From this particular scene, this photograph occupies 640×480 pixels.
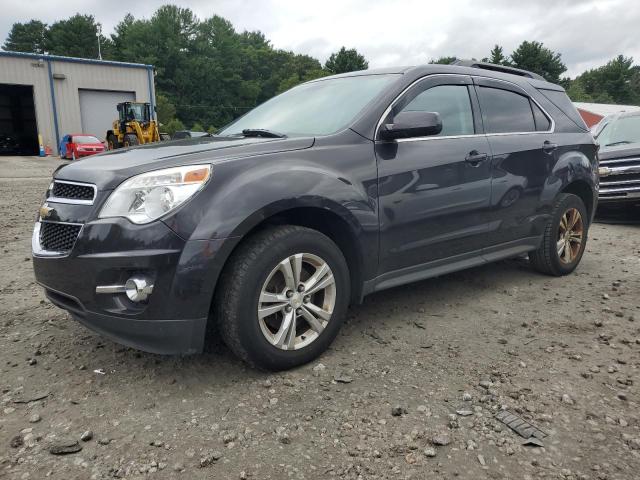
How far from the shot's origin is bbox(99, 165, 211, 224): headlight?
240 cm

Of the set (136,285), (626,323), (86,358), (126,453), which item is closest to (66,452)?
(126,453)

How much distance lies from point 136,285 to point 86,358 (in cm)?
90

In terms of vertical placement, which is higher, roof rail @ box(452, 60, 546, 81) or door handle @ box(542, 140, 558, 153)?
roof rail @ box(452, 60, 546, 81)

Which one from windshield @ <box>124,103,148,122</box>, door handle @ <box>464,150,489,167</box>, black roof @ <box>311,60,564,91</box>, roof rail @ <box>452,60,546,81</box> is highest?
windshield @ <box>124,103,148,122</box>

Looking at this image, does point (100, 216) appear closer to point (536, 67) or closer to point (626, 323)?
point (626, 323)

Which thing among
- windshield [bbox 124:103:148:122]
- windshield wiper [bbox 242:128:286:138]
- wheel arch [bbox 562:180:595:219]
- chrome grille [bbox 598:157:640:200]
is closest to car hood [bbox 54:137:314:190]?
windshield wiper [bbox 242:128:286:138]

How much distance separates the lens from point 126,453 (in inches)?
82.5

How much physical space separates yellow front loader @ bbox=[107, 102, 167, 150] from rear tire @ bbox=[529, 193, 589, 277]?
22714 mm

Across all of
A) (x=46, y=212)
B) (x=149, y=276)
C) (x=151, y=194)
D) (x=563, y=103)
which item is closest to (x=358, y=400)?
(x=149, y=276)

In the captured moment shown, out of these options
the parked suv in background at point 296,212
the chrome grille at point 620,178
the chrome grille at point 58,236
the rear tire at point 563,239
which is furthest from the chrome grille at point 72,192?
the chrome grille at point 620,178

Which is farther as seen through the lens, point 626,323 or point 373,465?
point 626,323

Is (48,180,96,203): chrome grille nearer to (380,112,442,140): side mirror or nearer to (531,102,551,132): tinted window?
(380,112,442,140): side mirror

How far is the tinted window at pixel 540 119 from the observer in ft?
14.0

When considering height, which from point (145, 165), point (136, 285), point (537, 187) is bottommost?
point (136, 285)
